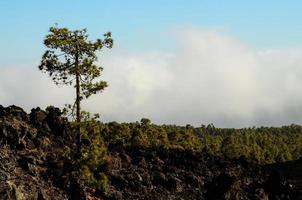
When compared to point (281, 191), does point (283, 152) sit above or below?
above

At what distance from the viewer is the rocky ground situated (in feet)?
139

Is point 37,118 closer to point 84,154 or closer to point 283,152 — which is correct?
point 84,154

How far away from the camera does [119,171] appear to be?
5381cm

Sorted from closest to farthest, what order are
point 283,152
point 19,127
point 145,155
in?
1. point 19,127
2. point 145,155
3. point 283,152

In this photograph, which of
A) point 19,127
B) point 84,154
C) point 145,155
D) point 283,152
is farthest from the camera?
point 283,152

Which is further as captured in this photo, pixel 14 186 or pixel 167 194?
pixel 167 194

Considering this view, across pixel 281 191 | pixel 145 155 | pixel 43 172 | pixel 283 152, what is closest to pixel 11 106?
pixel 43 172

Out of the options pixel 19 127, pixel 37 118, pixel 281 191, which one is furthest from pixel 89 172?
pixel 281 191

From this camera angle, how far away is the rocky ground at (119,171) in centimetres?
4238

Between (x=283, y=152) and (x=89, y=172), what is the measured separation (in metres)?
132

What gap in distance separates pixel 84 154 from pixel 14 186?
874 cm

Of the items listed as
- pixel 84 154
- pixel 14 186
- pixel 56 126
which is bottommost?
pixel 14 186

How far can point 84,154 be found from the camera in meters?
44.4

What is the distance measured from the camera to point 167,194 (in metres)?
51.8
